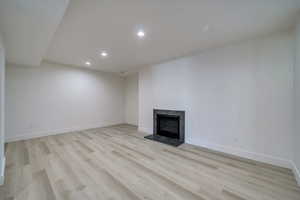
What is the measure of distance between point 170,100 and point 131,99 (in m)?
3.00

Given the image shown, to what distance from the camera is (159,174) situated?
232 centimetres

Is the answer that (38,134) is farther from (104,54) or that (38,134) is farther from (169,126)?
(169,126)

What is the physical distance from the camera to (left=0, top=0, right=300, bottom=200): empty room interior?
1.89 m

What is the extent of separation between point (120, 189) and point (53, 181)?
1136 millimetres

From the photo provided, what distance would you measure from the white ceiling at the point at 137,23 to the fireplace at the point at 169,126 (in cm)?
210

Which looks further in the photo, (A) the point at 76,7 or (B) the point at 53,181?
(B) the point at 53,181

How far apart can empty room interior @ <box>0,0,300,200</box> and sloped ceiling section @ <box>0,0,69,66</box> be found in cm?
2

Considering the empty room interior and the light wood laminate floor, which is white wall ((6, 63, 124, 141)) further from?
the light wood laminate floor

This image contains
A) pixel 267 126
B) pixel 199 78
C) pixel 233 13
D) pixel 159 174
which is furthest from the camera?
pixel 199 78

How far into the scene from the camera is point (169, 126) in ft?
15.0

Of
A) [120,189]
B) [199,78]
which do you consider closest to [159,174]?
[120,189]

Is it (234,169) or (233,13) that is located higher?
(233,13)

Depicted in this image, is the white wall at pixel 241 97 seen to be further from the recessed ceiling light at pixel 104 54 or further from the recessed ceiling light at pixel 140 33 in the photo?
the recessed ceiling light at pixel 104 54

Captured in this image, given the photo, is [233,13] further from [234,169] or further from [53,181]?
[53,181]
